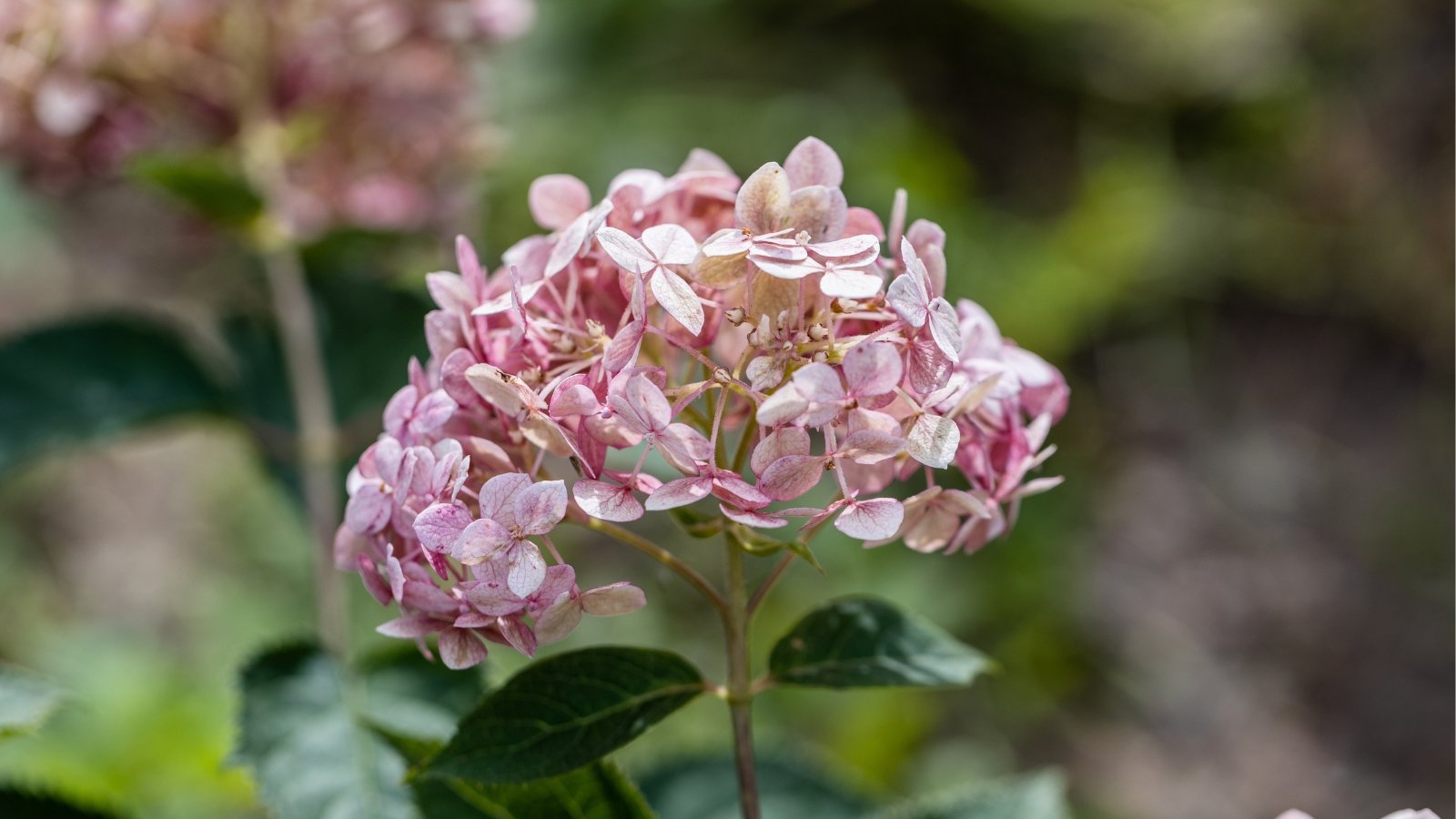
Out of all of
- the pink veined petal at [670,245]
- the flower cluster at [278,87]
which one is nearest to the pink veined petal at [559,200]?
the pink veined petal at [670,245]

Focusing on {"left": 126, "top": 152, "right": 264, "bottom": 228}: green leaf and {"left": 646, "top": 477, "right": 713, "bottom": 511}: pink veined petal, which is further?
{"left": 126, "top": 152, "right": 264, "bottom": 228}: green leaf

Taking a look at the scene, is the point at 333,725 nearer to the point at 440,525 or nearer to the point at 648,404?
the point at 440,525

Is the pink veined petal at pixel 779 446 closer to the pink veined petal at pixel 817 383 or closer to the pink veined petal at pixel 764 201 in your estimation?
the pink veined petal at pixel 817 383

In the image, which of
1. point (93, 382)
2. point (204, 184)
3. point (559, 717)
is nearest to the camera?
point (559, 717)

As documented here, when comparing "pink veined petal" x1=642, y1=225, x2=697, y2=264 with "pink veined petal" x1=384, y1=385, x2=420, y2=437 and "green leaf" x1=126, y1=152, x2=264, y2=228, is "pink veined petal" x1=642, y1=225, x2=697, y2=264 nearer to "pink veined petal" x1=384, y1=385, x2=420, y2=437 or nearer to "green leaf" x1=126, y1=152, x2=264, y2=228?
"pink veined petal" x1=384, y1=385, x2=420, y2=437

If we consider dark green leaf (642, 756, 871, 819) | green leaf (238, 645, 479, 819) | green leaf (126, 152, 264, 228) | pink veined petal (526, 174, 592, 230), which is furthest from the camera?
green leaf (126, 152, 264, 228)

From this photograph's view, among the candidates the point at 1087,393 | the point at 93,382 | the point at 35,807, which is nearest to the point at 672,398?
the point at 35,807

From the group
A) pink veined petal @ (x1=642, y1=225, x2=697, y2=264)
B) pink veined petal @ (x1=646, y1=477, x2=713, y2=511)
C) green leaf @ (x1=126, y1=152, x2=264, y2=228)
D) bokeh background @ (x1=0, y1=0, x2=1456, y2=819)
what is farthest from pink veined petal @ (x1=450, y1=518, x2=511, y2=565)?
bokeh background @ (x1=0, y1=0, x2=1456, y2=819)
